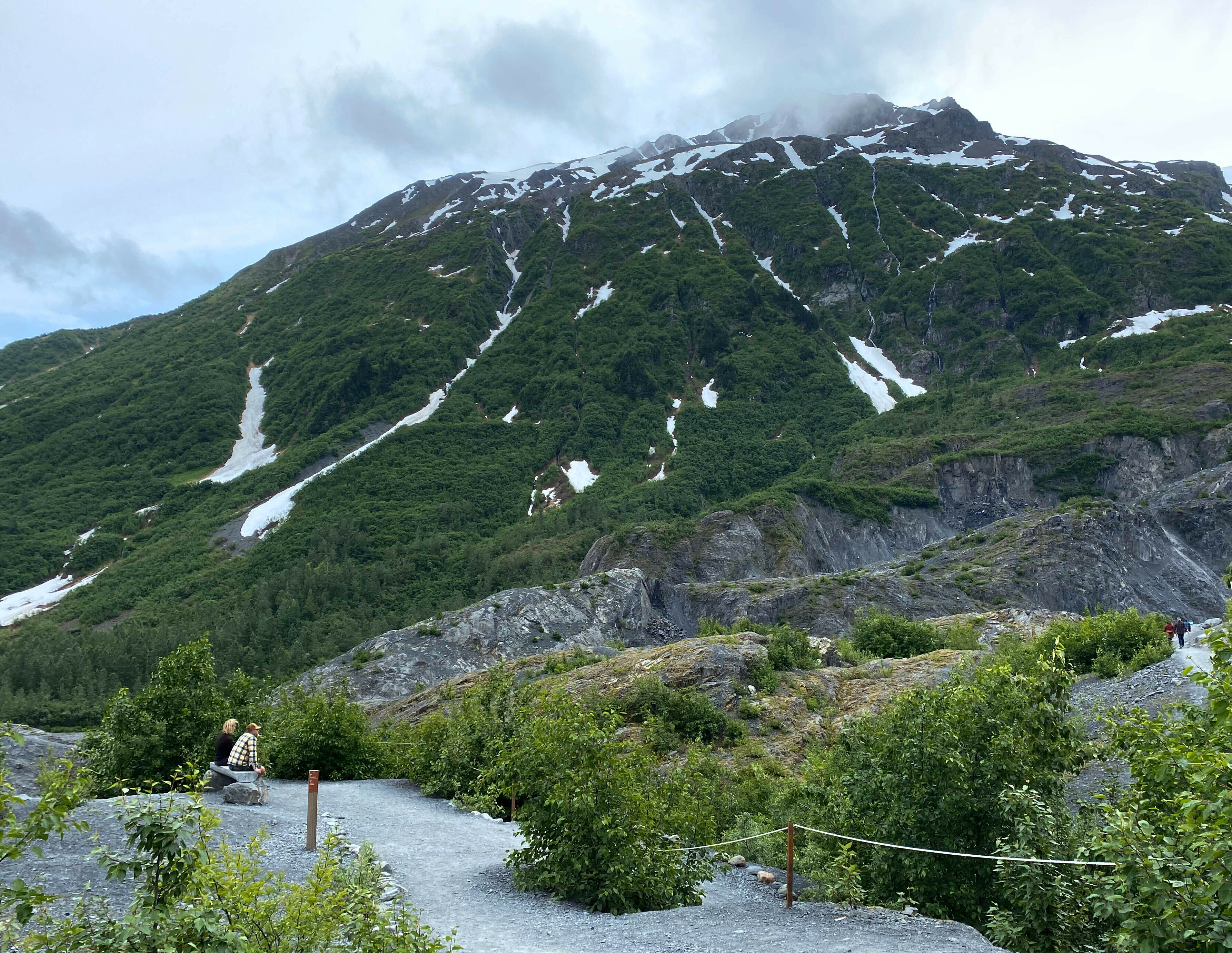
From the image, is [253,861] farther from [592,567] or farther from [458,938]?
[592,567]

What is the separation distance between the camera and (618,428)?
148 metres

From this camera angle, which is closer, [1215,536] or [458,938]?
[458,938]

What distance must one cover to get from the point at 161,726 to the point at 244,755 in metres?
2.49

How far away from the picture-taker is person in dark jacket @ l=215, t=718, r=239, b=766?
1577 centimetres

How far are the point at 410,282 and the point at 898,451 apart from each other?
438 feet

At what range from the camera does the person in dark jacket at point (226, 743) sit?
1577 cm

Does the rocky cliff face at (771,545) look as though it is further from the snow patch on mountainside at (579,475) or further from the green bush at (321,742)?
the snow patch on mountainside at (579,475)

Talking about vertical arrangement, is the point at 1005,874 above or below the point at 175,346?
below

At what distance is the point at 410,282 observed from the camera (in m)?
192

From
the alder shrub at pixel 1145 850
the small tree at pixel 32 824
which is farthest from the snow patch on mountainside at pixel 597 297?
the small tree at pixel 32 824

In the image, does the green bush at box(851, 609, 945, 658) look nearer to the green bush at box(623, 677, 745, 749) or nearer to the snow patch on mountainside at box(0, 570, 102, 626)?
the green bush at box(623, 677, 745, 749)

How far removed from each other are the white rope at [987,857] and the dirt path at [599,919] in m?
0.83

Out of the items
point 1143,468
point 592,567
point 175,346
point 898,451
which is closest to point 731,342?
point 898,451

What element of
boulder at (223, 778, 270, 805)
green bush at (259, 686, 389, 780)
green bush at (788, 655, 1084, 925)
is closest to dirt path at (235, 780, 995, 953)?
boulder at (223, 778, 270, 805)
